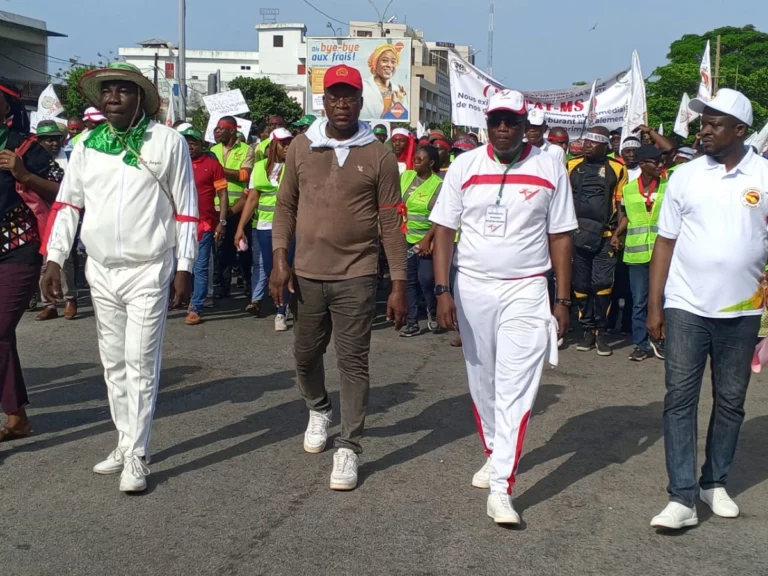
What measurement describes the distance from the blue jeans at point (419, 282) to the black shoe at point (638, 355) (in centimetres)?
209

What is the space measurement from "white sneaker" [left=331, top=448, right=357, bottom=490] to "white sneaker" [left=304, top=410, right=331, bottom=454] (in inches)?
20.3

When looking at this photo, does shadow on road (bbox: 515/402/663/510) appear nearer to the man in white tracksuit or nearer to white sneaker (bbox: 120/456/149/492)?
white sneaker (bbox: 120/456/149/492)

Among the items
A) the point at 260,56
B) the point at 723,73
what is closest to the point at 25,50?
the point at 723,73

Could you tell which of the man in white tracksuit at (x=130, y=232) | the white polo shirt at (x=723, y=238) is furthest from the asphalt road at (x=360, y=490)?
the white polo shirt at (x=723, y=238)

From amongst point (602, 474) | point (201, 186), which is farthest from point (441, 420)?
point (201, 186)

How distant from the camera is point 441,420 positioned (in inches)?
257

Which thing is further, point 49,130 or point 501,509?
point 49,130

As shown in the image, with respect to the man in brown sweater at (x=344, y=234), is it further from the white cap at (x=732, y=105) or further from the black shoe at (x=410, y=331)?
the black shoe at (x=410, y=331)

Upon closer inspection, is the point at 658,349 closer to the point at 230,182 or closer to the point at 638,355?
the point at 638,355

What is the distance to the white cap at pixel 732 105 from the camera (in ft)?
14.7

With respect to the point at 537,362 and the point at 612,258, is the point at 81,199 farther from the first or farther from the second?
the point at 612,258

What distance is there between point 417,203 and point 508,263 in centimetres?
525

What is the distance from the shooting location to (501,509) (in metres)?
4.50

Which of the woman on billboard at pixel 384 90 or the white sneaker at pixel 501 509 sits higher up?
the woman on billboard at pixel 384 90
